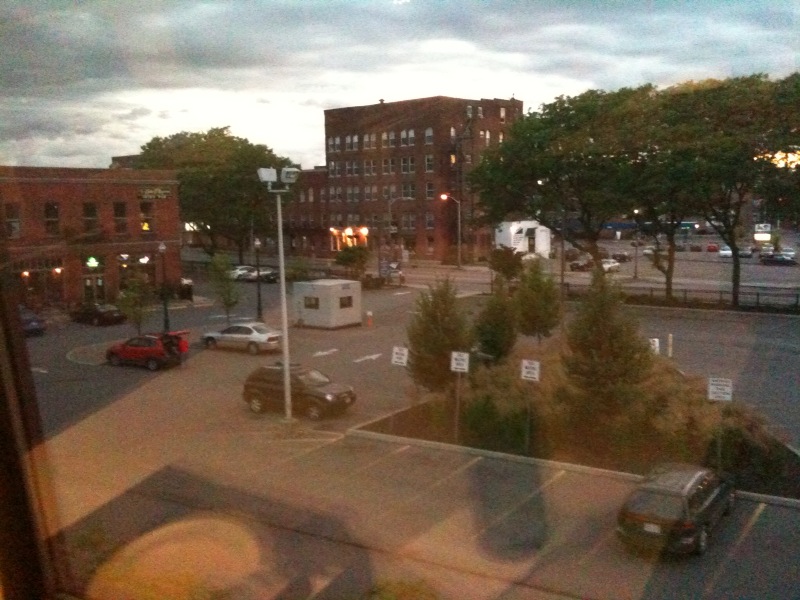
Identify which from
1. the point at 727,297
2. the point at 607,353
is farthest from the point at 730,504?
the point at 727,297

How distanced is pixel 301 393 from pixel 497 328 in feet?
7.13

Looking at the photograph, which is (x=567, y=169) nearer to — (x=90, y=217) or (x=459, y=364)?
(x=459, y=364)

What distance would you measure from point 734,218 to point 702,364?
1.73 metres

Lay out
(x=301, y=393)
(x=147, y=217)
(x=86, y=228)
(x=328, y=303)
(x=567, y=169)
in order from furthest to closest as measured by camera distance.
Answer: (x=328, y=303) → (x=567, y=169) → (x=301, y=393) → (x=147, y=217) → (x=86, y=228)

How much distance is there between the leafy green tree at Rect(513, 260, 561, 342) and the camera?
9.05m

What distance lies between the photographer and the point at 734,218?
7.97 metres

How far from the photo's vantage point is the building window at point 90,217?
20.7 ft

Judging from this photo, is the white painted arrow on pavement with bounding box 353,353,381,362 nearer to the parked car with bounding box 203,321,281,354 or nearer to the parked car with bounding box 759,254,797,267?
the parked car with bounding box 203,321,281,354

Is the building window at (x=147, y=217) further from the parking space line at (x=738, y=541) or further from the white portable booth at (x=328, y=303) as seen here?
the parking space line at (x=738, y=541)

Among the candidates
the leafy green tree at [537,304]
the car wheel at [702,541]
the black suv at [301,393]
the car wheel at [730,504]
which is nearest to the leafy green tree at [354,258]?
the leafy green tree at [537,304]

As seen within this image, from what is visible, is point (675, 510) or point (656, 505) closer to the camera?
point (675, 510)

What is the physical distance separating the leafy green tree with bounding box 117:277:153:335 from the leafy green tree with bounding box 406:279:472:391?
12.4ft

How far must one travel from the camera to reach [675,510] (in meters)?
3.56

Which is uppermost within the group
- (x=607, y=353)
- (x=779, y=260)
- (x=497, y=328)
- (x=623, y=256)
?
(x=623, y=256)
